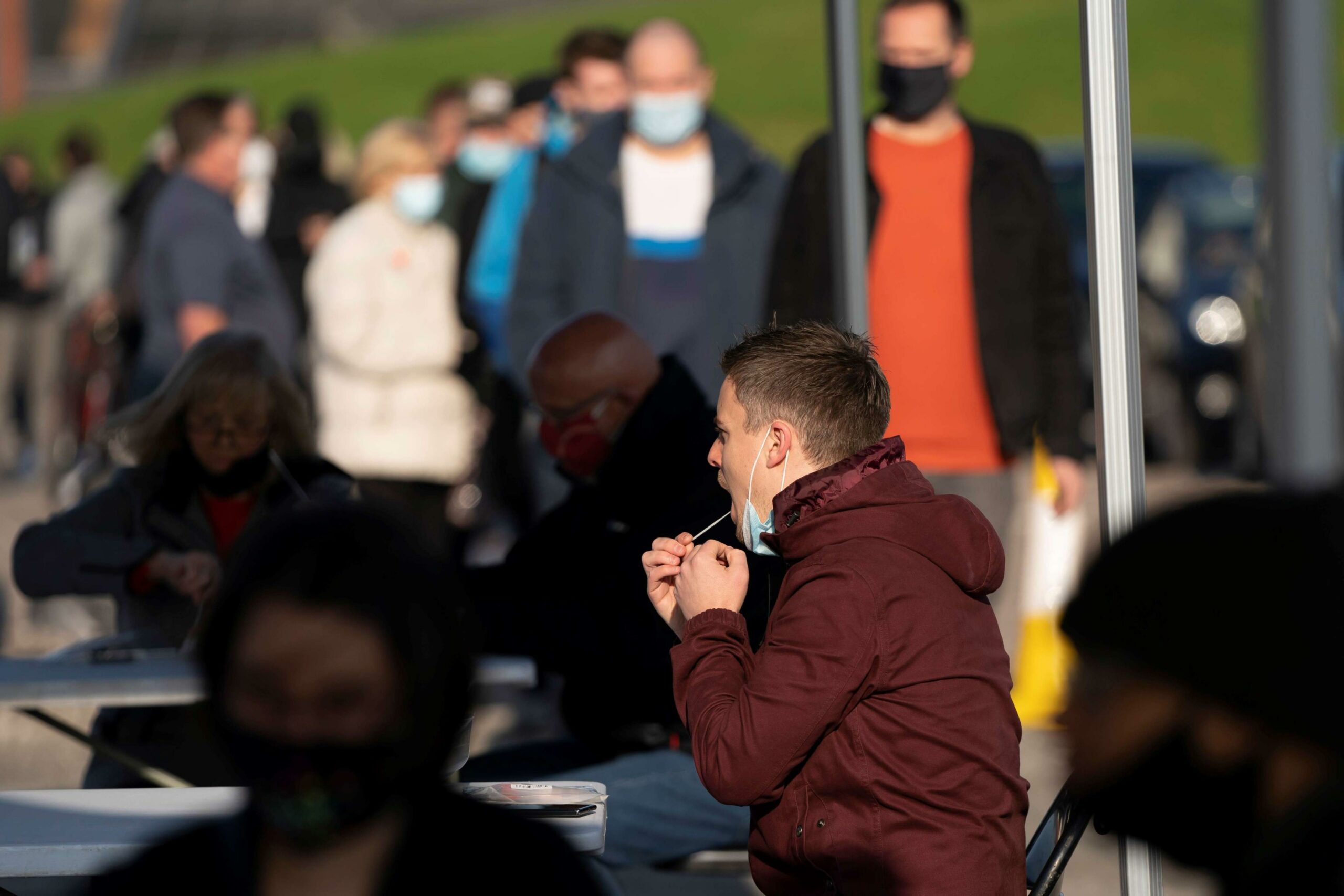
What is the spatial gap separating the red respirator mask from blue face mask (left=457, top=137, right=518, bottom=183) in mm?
3865

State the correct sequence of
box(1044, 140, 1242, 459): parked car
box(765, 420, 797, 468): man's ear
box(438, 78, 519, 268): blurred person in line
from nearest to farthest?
box(765, 420, 797, 468): man's ear
box(438, 78, 519, 268): blurred person in line
box(1044, 140, 1242, 459): parked car

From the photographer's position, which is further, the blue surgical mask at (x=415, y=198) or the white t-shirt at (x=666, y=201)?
the blue surgical mask at (x=415, y=198)

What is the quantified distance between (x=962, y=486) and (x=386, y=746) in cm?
349

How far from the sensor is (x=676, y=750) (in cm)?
334

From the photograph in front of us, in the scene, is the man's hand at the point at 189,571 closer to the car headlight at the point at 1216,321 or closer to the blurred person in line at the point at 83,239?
the blurred person in line at the point at 83,239

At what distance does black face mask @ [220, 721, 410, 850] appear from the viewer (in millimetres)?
1336

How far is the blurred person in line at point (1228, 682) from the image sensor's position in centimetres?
115

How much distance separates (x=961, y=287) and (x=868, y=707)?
8.32 feet

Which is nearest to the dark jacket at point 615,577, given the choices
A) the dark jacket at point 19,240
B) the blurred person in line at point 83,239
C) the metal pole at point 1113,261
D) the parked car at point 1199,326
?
the metal pole at point 1113,261

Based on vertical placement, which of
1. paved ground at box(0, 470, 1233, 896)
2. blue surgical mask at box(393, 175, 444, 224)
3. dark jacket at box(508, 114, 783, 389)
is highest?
blue surgical mask at box(393, 175, 444, 224)

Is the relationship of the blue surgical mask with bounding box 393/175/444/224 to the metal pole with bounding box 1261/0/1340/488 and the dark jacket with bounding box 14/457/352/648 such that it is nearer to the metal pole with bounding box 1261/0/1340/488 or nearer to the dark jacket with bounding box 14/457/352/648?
the dark jacket with bounding box 14/457/352/648

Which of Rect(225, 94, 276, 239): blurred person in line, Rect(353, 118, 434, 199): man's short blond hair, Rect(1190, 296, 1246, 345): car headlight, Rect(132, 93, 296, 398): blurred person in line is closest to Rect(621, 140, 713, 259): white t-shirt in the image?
Rect(353, 118, 434, 199): man's short blond hair

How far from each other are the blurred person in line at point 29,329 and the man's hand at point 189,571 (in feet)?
25.4

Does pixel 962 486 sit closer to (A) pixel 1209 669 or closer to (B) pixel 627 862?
(B) pixel 627 862
